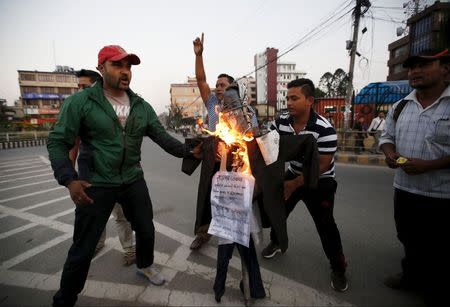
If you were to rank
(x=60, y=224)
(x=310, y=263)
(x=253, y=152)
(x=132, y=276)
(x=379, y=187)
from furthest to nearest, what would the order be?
(x=379, y=187)
(x=60, y=224)
(x=310, y=263)
(x=132, y=276)
(x=253, y=152)

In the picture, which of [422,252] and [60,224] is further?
[60,224]

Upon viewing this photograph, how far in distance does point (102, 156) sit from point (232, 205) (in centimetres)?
119

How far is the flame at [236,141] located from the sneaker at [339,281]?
1.46 meters

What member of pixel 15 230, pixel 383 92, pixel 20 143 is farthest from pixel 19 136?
pixel 383 92

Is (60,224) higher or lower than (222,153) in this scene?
lower

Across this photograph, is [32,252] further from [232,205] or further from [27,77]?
[27,77]

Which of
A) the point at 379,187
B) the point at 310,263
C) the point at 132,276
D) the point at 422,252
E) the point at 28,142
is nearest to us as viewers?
the point at 422,252

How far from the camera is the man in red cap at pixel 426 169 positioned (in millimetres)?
2082

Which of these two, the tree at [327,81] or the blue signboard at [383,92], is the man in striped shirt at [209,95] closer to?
the blue signboard at [383,92]

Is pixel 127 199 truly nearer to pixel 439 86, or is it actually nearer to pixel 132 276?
pixel 132 276

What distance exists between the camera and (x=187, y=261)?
3.03m

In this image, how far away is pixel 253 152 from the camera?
1963 millimetres

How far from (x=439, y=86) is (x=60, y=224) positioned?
5295 millimetres

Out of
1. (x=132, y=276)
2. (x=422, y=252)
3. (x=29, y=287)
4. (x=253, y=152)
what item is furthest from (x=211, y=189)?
(x=29, y=287)
